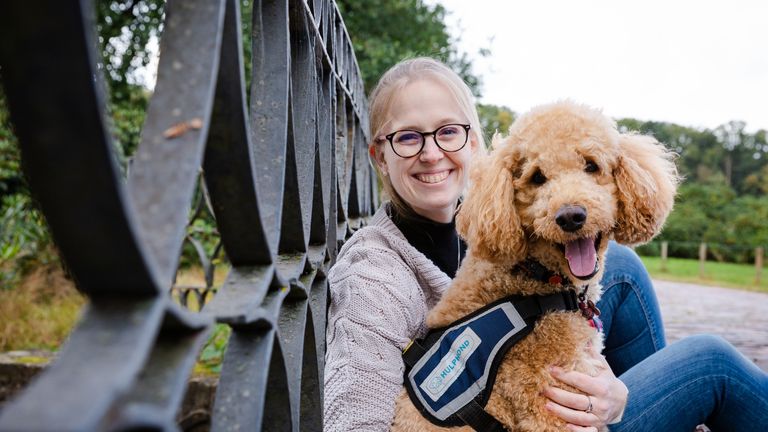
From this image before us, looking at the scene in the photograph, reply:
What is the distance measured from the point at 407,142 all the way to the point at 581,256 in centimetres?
72

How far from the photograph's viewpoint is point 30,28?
0.33 meters

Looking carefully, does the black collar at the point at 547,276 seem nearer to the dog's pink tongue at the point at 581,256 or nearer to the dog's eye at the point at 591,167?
the dog's pink tongue at the point at 581,256

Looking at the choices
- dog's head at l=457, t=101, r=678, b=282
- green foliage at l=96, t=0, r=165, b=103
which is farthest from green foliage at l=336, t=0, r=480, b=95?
dog's head at l=457, t=101, r=678, b=282

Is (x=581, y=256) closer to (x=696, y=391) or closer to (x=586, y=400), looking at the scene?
(x=586, y=400)

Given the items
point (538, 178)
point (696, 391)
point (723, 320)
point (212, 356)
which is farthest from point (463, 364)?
point (723, 320)

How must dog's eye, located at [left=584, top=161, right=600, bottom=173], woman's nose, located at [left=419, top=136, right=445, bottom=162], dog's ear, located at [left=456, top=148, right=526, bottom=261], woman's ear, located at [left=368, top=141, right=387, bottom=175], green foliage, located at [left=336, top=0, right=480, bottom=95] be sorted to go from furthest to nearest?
green foliage, located at [left=336, top=0, right=480, bottom=95]
woman's ear, located at [left=368, top=141, right=387, bottom=175]
woman's nose, located at [left=419, top=136, right=445, bottom=162]
dog's eye, located at [left=584, top=161, right=600, bottom=173]
dog's ear, located at [left=456, top=148, right=526, bottom=261]

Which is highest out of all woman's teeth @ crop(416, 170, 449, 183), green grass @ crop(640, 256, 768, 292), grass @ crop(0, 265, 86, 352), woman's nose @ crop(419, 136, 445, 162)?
woman's nose @ crop(419, 136, 445, 162)

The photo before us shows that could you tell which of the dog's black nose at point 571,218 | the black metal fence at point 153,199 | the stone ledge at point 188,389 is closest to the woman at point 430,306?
the dog's black nose at point 571,218

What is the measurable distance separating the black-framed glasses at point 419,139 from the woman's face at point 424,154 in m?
0.01

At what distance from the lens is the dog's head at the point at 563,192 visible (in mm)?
1781

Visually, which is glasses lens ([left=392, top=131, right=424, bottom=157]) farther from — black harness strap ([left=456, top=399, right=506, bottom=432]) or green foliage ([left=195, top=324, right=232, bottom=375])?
green foliage ([left=195, top=324, right=232, bottom=375])

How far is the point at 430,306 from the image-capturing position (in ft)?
6.51

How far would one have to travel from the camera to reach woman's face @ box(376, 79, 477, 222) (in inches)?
82.4

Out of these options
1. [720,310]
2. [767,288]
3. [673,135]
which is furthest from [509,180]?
[673,135]
